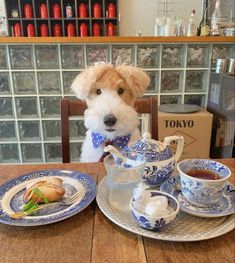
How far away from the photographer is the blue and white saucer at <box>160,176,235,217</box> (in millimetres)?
459

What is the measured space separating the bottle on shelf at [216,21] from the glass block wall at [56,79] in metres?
0.12

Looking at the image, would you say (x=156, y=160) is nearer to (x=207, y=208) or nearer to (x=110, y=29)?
(x=207, y=208)

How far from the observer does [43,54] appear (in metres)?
1.77

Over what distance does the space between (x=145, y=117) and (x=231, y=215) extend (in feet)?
3.97

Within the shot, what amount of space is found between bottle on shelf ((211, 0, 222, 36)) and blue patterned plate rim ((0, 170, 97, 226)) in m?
1.68

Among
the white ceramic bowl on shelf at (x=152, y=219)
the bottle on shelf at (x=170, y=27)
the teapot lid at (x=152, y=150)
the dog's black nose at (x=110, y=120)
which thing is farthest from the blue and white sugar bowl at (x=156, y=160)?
the bottle on shelf at (x=170, y=27)

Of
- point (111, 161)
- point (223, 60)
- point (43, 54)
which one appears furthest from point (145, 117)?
point (111, 161)

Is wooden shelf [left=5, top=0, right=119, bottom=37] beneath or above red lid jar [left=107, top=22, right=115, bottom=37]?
above

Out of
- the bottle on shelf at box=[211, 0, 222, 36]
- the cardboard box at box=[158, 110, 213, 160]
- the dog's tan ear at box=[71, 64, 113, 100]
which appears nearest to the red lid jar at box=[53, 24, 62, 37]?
the cardboard box at box=[158, 110, 213, 160]

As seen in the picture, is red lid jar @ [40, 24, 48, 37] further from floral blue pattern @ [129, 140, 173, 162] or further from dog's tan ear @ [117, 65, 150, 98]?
floral blue pattern @ [129, 140, 173, 162]

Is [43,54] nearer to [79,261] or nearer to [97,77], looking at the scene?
[97,77]

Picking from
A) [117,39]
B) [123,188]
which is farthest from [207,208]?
[117,39]

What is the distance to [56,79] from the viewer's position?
6.01 feet

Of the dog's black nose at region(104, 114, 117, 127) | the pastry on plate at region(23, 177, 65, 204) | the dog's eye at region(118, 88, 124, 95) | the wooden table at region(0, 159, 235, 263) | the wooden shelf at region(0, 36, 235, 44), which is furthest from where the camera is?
the wooden shelf at region(0, 36, 235, 44)
